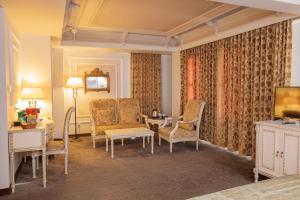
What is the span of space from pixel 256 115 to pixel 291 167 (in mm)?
1334

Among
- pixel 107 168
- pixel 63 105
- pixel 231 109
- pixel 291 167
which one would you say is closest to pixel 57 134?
pixel 63 105

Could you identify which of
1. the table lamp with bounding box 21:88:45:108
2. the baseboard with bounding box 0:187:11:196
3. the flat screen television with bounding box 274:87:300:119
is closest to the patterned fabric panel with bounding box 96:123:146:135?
the table lamp with bounding box 21:88:45:108

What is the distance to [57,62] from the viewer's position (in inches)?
253

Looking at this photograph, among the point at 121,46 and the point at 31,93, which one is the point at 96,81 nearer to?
the point at 121,46

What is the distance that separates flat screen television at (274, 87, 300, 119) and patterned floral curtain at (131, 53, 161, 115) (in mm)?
4396

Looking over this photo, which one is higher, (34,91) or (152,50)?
(152,50)

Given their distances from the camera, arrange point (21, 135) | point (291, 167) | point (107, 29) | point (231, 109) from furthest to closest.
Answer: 1. point (107, 29)
2. point (231, 109)
3. point (21, 135)
4. point (291, 167)

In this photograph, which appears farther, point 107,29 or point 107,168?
point 107,29

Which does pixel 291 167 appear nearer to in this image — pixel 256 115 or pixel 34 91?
pixel 256 115

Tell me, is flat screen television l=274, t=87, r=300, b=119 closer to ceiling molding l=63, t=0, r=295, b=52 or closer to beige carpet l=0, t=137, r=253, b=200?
beige carpet l=0, t=137, r=253, b=200

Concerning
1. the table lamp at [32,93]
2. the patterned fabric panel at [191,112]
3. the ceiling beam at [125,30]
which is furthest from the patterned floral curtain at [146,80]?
the table lamp at [32,93]

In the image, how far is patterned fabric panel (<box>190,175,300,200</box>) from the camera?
1.51 m

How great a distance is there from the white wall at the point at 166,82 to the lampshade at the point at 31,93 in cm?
415

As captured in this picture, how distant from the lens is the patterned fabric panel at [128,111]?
19.9 ft
